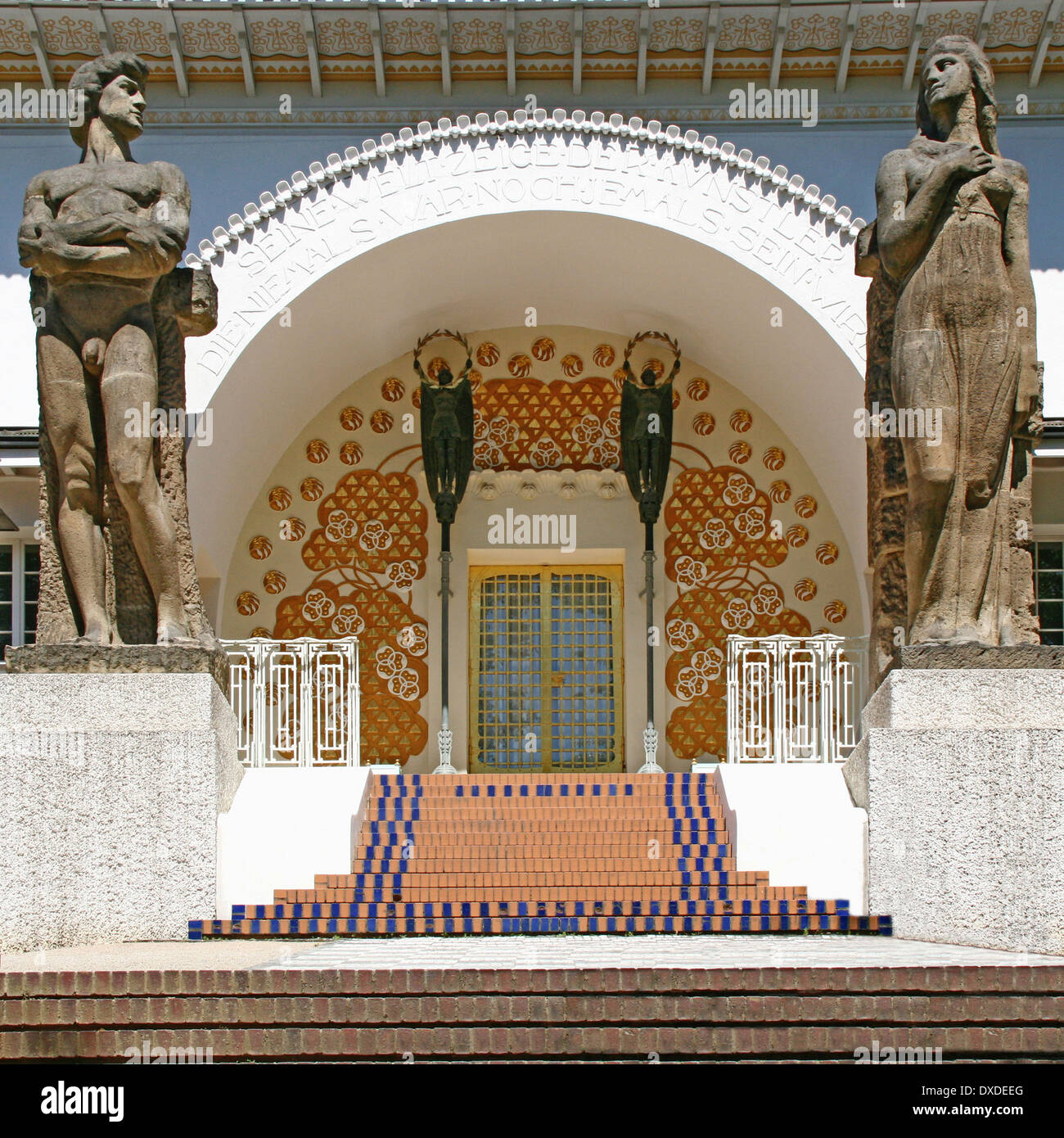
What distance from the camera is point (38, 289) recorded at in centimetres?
756

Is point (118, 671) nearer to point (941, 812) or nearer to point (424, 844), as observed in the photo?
point (424, 844)

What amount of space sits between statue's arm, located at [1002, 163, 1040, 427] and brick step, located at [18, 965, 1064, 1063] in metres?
2.89

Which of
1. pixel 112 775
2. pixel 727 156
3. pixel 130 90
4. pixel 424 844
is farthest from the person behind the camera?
pixel 727 156

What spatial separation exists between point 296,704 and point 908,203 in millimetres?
5992

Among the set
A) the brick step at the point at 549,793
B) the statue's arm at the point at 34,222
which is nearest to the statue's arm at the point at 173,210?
the statue's arm at the point at 34,222

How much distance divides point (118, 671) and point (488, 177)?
527 cm

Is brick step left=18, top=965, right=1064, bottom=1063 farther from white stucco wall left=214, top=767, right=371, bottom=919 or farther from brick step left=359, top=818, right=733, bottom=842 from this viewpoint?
brick step left=359, top=818, right=733, bottom=842

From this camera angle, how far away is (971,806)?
22.1ft

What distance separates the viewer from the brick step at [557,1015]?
5023 millimetres

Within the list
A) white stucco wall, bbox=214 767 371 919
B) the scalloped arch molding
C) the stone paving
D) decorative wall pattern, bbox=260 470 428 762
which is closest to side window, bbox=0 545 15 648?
the scalloped arch molding

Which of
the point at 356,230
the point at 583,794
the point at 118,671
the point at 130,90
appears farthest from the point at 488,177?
the point at 118,671

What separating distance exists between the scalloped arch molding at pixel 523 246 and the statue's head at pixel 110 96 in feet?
10.1

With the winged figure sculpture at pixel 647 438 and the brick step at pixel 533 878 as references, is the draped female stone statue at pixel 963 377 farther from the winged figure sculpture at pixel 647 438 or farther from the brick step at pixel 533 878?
the winged figure sculpture at pixel 647 438

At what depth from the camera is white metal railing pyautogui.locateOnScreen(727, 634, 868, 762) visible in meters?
9.98
